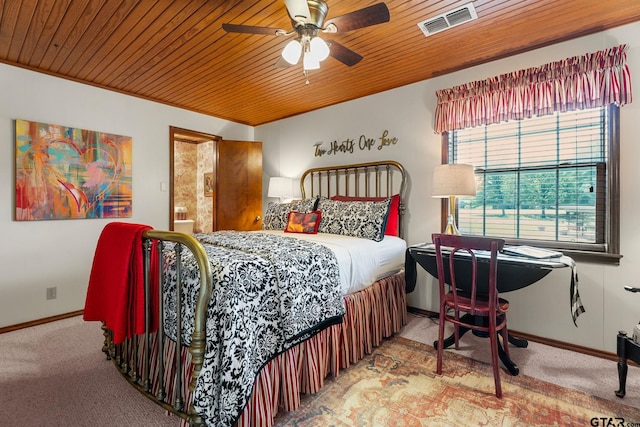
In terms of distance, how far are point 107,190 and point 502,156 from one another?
403 centimetres

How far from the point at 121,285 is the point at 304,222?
1.78 m

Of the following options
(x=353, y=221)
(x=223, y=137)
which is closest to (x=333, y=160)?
(x=353, y=221)

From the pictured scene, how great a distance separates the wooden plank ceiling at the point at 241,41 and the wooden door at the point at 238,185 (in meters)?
1.03

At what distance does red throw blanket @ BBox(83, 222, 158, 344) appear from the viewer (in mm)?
1518

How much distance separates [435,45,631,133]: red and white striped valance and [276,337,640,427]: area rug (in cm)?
200

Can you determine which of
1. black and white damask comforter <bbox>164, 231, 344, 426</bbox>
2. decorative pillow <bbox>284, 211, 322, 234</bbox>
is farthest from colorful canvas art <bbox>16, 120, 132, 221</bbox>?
black and white damask comforter <bbox>164, 231, 344, 426</bbox>

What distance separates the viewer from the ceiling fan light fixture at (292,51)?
1.95 meters

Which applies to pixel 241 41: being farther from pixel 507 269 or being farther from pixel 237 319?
pixel 507 269

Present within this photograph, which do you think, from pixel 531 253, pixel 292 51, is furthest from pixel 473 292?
pixel 292 51

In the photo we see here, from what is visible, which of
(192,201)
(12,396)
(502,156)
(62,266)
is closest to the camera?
(12,396)

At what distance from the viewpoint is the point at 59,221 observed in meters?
3.09

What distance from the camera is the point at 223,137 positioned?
183 inches

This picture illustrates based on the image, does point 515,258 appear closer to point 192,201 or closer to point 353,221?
point 353,221

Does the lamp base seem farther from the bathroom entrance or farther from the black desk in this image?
the bathroom entrance
